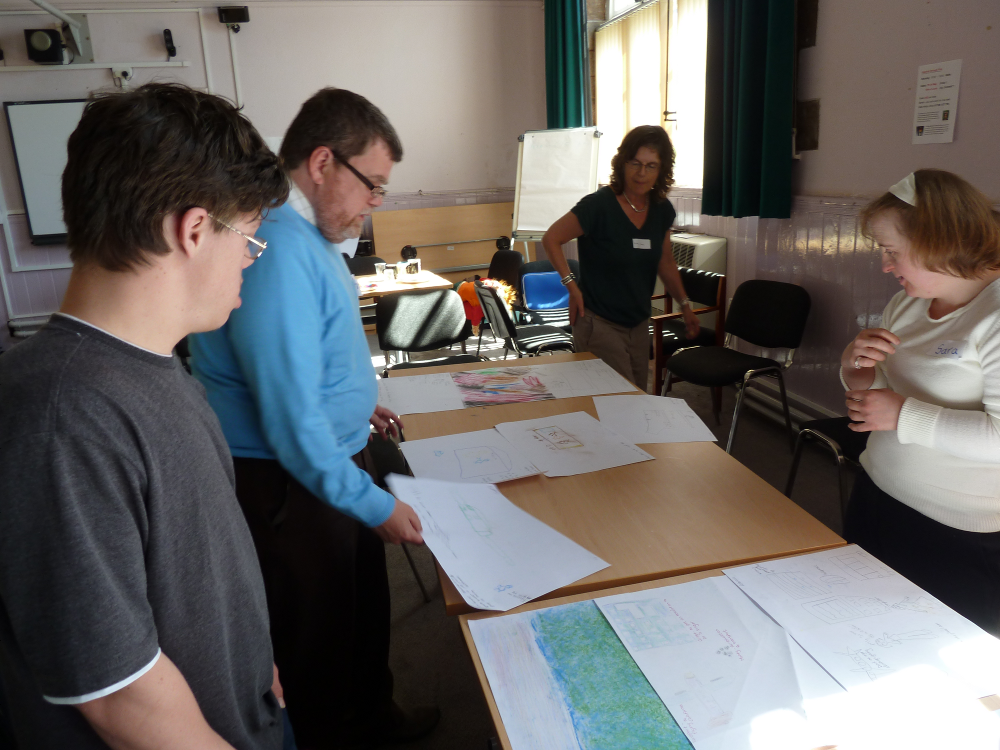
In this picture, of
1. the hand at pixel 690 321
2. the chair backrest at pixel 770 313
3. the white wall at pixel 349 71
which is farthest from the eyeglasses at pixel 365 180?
the white wall at pixel 349 71

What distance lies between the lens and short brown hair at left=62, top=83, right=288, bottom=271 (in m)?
0.63

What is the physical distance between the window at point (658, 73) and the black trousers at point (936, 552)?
11.1 ft

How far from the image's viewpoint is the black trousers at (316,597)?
133 cm

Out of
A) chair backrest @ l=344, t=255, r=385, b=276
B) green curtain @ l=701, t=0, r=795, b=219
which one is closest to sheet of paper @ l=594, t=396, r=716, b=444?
green curtain @ l=701, t=0, r=795, b=219

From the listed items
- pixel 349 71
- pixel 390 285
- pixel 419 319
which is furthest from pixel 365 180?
pixel 349 71

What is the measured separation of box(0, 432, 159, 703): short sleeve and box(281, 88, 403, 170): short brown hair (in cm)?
85

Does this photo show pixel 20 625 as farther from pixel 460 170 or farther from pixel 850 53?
pixel 460 170

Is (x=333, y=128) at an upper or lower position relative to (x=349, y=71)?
lower

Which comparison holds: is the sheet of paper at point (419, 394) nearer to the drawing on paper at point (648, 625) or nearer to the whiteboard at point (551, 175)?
the drawing on paper at point (648, 625)

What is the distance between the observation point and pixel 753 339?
3.52 metres

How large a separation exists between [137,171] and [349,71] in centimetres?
661

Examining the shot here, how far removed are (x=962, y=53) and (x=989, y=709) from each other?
2573 millimetres

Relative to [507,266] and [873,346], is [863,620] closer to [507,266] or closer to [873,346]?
[873,346]

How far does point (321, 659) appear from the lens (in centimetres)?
145
